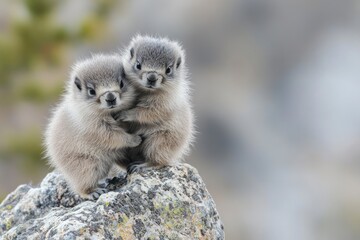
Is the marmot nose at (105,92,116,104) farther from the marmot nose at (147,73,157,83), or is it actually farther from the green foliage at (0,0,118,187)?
the green foliage at (0,0,118,187)

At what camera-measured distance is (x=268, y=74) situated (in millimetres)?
42125

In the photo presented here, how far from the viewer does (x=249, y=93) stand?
41219 millimetres

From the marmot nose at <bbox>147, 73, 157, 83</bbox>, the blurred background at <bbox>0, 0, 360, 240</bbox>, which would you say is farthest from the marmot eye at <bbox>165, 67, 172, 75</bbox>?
the blurred background at <bbox>0, 0, 360, 240</bbox>

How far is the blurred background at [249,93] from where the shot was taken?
30.2 meters

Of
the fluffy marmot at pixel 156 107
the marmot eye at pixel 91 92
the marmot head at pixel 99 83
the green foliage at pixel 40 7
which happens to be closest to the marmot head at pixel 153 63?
the fluffy marmot at pixel 156 107

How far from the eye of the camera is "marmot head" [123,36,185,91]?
794 centimetres

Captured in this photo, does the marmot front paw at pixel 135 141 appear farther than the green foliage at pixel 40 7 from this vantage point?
No

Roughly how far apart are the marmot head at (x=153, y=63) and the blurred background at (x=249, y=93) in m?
21.1

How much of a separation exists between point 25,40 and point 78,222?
24237mm

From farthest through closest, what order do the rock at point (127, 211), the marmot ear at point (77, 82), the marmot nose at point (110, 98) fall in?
1. the marmot ear at point (77, 82)
2. the marmot nose at point (110, 98)
3. the rock at point (127, 211)

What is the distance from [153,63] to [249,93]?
33.3m

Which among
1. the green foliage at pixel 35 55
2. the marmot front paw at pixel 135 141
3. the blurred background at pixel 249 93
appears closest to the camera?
the marmot front paw at pixel 135 141

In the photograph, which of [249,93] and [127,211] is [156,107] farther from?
[249,93]

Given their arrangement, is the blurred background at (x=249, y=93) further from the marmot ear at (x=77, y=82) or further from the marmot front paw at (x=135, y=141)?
the marmot front paw at (x=135, y=141)
